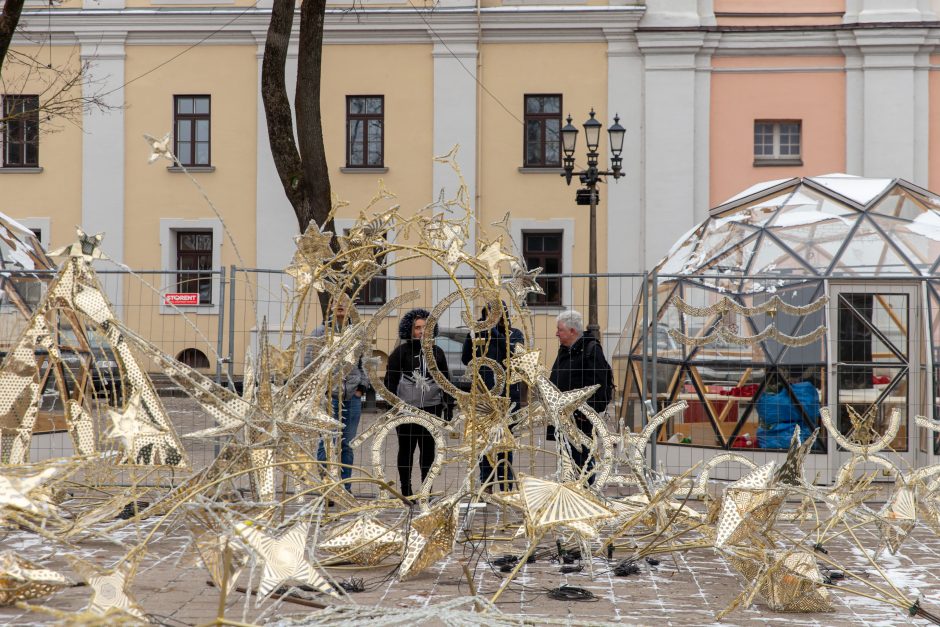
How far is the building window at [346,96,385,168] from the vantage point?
2309 centimetres

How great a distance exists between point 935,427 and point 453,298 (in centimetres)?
347

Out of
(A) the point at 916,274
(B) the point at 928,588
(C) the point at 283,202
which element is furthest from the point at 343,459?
(C) the point at 283,202

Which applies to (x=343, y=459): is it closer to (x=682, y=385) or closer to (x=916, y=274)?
(x=682, y=385)

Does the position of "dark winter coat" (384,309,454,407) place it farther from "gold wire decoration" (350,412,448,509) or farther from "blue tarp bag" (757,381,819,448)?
"blue tarp bag" (757,381,819,448)

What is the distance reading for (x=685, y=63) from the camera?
22.4 m

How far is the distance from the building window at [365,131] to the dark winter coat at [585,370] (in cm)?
1459

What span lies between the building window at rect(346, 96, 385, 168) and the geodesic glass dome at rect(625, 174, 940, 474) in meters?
13.1

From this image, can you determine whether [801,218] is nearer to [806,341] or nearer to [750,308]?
[750,308]

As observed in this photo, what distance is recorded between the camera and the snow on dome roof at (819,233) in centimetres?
1045

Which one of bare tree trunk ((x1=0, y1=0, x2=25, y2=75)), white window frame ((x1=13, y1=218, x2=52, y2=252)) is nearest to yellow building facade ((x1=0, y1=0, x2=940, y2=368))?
white window frame ((x1=13, y1=218, x2=52, y2=252))

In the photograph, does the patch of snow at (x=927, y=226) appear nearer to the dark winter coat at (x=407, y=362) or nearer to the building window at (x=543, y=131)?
the dark winter coat at (x=407, y=362)

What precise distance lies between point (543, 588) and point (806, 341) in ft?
15.1

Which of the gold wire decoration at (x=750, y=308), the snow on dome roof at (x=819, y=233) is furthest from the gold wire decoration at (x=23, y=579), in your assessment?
the snow on dome roof at (x=819, y=233)

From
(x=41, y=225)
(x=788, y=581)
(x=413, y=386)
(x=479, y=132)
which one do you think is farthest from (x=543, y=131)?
(x=788, y=581)
